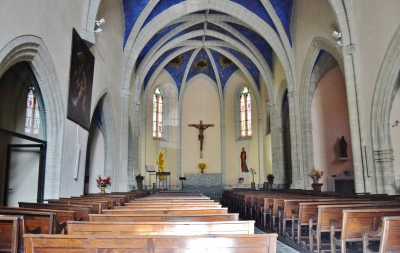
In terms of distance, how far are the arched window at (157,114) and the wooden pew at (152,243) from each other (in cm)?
2345

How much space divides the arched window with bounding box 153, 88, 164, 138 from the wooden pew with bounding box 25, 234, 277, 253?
76.9 feet

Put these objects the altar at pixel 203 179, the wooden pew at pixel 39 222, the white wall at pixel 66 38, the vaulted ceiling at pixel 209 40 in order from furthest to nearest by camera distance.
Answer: the altar at pixel 203 179 < the vaulted ceiling at pixel 209 40 < the white wall at pixel 66 38 < the wooden pew at pixel 39 222

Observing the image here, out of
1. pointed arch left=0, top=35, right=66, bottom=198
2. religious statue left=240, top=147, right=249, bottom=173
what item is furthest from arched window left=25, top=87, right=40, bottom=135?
religious statue left=240, top=147, right=249, bottom=173

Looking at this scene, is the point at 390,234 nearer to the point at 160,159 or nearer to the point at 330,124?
the point at 330,124

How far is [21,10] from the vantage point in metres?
6.91

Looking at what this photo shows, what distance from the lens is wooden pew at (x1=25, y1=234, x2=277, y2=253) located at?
228 centimetres

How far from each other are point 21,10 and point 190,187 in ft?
61.8

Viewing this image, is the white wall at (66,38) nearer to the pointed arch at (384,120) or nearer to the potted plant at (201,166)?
the pointed arch at (384,120)

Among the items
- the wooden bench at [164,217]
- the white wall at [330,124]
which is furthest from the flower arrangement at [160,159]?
the wooden bench at [164,217]

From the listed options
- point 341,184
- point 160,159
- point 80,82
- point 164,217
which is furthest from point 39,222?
point 160,159

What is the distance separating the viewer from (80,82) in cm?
1041

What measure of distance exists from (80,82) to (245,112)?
57.9ft

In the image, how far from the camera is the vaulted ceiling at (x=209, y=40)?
16.5 meters

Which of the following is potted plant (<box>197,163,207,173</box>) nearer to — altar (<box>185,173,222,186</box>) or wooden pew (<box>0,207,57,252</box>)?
altar (<box>185,173,222,186</box>)
